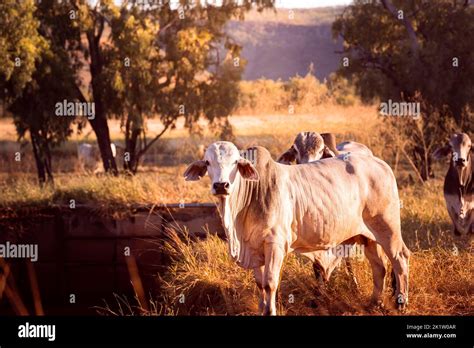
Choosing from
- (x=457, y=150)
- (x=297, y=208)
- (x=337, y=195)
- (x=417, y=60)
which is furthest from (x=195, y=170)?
(x=417, y=60)

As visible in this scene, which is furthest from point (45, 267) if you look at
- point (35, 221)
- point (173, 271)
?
point (173, 271)

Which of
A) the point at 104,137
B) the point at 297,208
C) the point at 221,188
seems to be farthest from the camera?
Result: the point at 104,137

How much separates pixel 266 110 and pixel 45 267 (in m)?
A: 16.4

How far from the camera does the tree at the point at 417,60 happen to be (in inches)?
761

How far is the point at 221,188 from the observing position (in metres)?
6.31

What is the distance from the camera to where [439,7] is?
20.4 meters

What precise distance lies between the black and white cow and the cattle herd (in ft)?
11.3

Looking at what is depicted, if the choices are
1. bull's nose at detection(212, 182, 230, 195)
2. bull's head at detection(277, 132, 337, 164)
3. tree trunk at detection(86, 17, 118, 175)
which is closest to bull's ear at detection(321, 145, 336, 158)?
bull's head at detection(277, 132, 337, 164)

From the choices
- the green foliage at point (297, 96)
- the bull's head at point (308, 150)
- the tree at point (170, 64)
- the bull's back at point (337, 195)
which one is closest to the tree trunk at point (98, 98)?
the tree at point (170, 64)

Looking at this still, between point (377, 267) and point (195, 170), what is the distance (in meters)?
2.26

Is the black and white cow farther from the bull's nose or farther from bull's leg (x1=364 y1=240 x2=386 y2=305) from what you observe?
the bull's nose

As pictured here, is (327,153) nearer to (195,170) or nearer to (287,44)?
(195,170)

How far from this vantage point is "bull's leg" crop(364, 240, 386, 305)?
8016mm

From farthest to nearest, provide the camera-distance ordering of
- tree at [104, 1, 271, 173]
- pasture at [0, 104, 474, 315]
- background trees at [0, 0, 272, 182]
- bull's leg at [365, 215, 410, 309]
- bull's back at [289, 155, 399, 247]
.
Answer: tree at [104, 1, 271, 173]
background trees at [0, 0, 272, 182]
pasture at [0, 104, 474, 315]
bull's leg at [365, 215, 410, 309]
bull's back at [289, 155, 399, 247]
